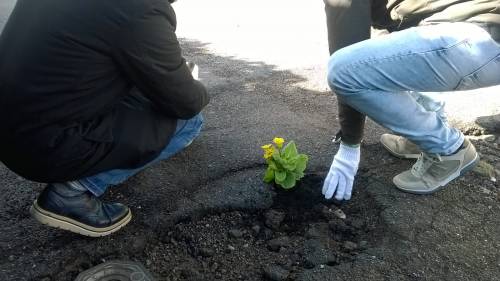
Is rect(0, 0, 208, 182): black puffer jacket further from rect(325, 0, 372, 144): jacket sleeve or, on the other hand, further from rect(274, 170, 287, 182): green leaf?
rect(325, 0, 372, 144): jacket sleeve

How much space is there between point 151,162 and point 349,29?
4.09 ft

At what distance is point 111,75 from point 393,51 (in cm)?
128

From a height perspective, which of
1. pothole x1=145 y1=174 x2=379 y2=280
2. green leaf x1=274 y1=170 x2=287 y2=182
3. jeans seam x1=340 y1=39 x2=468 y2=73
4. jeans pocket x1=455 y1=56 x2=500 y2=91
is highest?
jeans seam x1=340 y1=39 x2=468 y2=73

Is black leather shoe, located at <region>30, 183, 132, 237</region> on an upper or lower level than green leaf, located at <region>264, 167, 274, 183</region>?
upper

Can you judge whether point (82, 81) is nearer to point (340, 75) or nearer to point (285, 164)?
point (285, 164)

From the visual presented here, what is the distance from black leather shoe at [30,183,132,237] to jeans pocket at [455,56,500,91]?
5.77 ft

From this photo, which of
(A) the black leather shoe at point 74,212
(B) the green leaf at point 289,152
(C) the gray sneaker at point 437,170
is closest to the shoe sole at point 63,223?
(A) the black leather shoe at point 74,212

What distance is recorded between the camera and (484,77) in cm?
200

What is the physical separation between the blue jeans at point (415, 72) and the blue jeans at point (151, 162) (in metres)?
0.83

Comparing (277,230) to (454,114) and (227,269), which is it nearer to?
(227,269)

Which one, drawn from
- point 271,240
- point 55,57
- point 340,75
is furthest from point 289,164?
point 55,57

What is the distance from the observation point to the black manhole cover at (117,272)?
192 centimetres

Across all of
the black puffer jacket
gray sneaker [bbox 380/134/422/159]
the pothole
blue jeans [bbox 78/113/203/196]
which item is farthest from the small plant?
gray sneaker [bbox 380/134/422/159]

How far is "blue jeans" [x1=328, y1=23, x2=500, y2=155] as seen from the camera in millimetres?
1963
